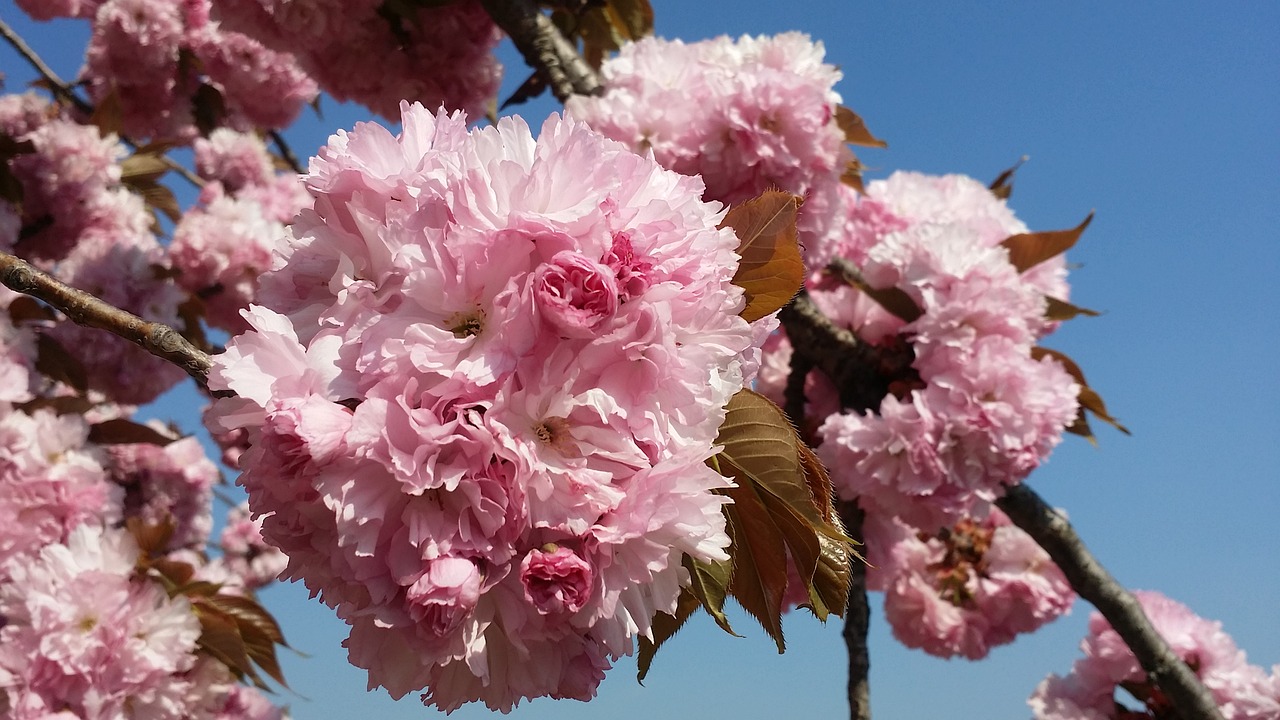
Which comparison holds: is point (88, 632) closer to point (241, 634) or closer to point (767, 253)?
point (241, 634)

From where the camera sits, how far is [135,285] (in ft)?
8.70

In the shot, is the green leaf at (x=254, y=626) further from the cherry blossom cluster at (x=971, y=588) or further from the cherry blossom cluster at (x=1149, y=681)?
the cherry blossom cluster at (x=1149, y=681)

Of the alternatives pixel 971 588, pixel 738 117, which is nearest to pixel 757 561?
pixel 738 117

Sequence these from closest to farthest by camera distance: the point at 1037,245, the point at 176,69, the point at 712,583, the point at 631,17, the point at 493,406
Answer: the point at 493,406
the point at 712,583
the point at 1037,245
the point at 631,17
the point at 176,69

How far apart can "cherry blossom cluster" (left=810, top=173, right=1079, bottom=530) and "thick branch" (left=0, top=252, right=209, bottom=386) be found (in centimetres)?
143

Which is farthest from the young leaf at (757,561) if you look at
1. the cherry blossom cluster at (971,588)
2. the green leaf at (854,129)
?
the cherry blossom cluster at (971,588)

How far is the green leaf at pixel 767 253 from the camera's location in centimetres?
76

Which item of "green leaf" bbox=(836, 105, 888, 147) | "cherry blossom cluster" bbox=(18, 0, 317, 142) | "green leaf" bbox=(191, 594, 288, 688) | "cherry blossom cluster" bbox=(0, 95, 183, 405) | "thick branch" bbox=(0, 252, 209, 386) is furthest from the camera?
"cherry blossom cluster" bbox=(18, 0, 317, 142)

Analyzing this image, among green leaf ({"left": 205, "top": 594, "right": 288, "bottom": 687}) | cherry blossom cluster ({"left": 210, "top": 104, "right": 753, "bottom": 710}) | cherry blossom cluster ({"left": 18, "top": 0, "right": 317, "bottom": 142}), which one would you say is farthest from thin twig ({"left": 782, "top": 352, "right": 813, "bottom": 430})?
cherry blossom cluster ({"left": 18, "top": 0, "right": 317, "bottom": 142})

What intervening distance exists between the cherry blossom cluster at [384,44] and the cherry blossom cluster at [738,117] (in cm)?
54

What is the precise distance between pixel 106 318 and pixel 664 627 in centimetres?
60

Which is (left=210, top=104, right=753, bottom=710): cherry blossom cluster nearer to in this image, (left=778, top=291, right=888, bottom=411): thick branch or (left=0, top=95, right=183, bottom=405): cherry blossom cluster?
(left=778, top=291, right=888, bottom=411): thick branch

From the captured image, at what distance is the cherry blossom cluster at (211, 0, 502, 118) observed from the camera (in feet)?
6.84

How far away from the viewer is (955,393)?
1796mm
